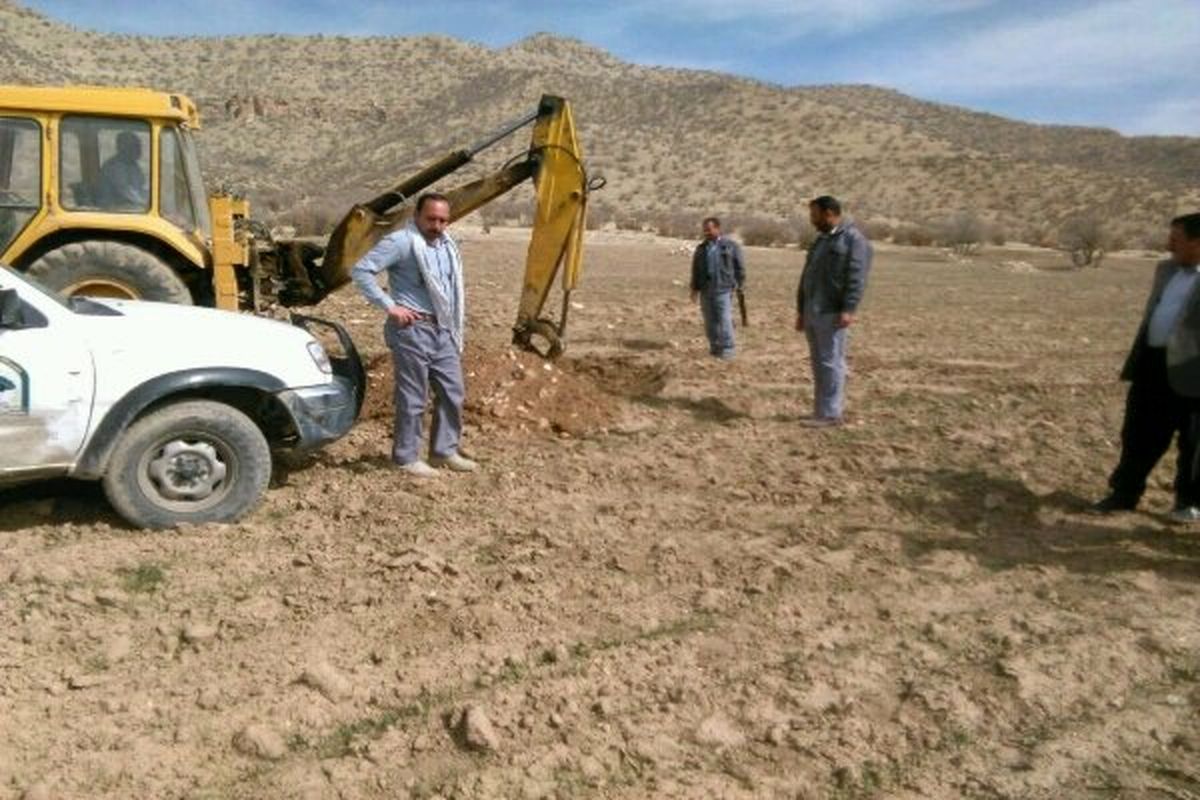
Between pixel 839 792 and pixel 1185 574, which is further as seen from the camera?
pixel 1185 574

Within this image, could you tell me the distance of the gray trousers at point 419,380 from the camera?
20.0 feet

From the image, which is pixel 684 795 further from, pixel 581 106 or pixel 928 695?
pixel 581 106

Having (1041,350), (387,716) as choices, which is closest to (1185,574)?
(387,716)

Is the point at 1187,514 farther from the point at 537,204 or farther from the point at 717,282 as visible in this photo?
the point at 717,282

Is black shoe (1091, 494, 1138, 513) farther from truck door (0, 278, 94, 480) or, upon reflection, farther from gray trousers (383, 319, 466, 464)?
truck door (0, 278, 94, 480)

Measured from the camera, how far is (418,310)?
20.0ft

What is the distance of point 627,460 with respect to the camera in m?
6.82

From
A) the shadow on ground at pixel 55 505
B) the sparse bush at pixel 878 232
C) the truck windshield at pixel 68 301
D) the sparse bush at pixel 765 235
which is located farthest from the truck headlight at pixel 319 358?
the sparse bush at pixel 878 232

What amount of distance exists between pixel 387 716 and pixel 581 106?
2412 inches

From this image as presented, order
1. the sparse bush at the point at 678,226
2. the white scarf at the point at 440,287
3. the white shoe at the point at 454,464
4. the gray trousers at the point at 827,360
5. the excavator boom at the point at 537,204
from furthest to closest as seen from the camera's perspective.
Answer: the sparse bush at the point at 678,226
the excavator boom at the point at 537,204
the gray trousers at the point at 827,360
the white shoe at the point at 454,464
the white scarf at the point at 440,287

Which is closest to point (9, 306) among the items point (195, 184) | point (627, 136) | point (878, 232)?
point (195, 184)

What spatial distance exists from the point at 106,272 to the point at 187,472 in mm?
2535

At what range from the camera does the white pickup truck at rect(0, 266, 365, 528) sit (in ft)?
15.7

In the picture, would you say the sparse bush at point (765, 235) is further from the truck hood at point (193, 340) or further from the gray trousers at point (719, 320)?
the truck hood at point (193, 340)
